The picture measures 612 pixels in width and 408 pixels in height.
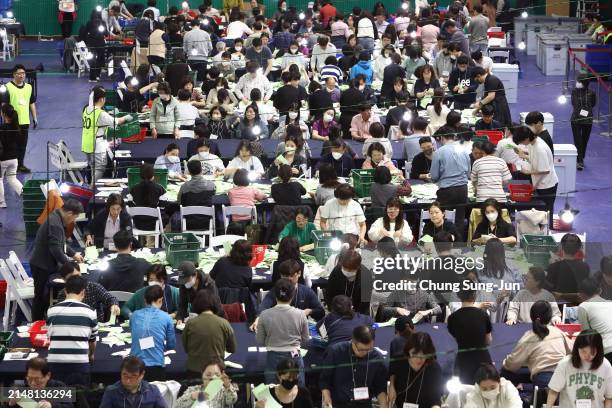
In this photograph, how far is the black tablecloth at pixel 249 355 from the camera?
960cm

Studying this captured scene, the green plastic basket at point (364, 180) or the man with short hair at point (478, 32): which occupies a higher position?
the man with short hair at point (478, 32)

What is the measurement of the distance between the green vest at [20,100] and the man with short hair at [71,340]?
26.3ft

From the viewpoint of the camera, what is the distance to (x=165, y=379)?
31.5 feet

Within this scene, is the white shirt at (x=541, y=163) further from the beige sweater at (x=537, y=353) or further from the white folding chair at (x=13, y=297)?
the white folding chair at (x=13, y=297)

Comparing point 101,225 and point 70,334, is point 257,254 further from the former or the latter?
point 70,334

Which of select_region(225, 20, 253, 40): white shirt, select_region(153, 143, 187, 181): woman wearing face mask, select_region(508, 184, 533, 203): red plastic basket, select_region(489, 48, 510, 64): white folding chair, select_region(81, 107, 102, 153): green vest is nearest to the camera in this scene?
select_region(508, 184, 533, 203): red plastic basket

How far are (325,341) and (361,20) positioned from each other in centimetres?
1354

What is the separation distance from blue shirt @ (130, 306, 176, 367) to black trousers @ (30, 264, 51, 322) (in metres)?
2.13

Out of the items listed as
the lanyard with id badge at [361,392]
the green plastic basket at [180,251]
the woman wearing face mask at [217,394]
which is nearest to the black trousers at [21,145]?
the green plastic basket at [180,251]

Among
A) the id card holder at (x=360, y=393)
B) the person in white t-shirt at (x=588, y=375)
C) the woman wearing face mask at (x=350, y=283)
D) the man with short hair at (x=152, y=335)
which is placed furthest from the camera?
the woman wearing face mask at (x=350, y=283)

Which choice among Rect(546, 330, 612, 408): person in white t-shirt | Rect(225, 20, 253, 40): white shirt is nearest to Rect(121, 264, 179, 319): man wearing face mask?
Rect(546, 330, 612, 408): person in white t-shirt

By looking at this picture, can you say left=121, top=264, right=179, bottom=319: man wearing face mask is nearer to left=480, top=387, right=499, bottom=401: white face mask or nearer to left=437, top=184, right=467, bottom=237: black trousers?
left=480, top=387, right=499, bottom=401: white face mask

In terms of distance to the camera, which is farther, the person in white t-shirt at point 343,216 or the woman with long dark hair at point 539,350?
the person in white t-shirt at point 343,216

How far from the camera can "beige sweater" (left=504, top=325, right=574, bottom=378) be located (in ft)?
31.3
